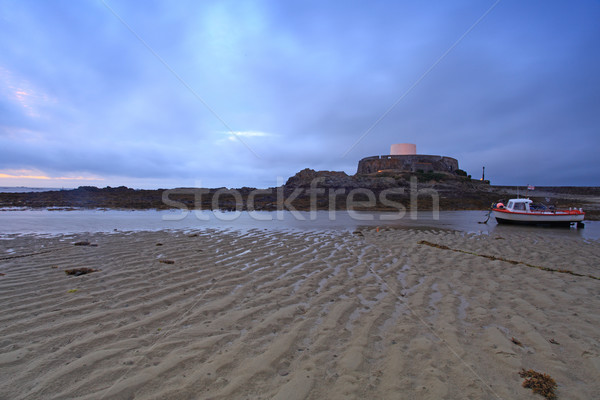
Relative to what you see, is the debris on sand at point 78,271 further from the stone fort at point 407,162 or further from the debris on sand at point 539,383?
the stone fort at point 407,162

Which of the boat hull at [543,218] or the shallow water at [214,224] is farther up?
the boat hull at [543,218]

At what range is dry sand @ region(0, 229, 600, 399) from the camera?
2.96 m

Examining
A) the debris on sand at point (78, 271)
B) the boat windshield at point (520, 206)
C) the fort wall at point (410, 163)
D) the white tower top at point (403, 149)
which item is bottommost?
the debris on sand at point (78, 271)


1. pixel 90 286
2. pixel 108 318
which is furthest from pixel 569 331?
pixel 90 286

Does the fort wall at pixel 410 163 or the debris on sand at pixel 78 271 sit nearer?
the debris on sand at pixel 78 271

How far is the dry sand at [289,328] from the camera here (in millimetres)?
2963

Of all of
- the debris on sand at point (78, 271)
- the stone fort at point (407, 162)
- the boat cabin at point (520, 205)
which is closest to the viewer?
the debris on sand at point (78, 271)

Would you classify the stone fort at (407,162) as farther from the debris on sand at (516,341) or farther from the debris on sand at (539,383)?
the debris on sand at (539,383)

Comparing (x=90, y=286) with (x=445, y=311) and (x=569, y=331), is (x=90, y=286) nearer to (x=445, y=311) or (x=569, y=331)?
(x=445, y=311)

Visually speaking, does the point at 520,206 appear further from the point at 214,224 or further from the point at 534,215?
the point at 214,224

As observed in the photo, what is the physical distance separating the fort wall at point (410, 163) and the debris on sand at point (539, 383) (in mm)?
59350

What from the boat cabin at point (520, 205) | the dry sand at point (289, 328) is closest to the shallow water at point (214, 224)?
the boat cabin at point (520, 205)

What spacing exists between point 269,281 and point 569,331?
4749mm

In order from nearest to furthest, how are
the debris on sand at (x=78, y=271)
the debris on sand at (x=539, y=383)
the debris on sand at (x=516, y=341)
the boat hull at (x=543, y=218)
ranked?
the debris on sand at (x=539, y=383), the debris on sand at (x=516, y=341), the debris on sand at (x=78, y=271), the boat hull at (x=543, y=218)
